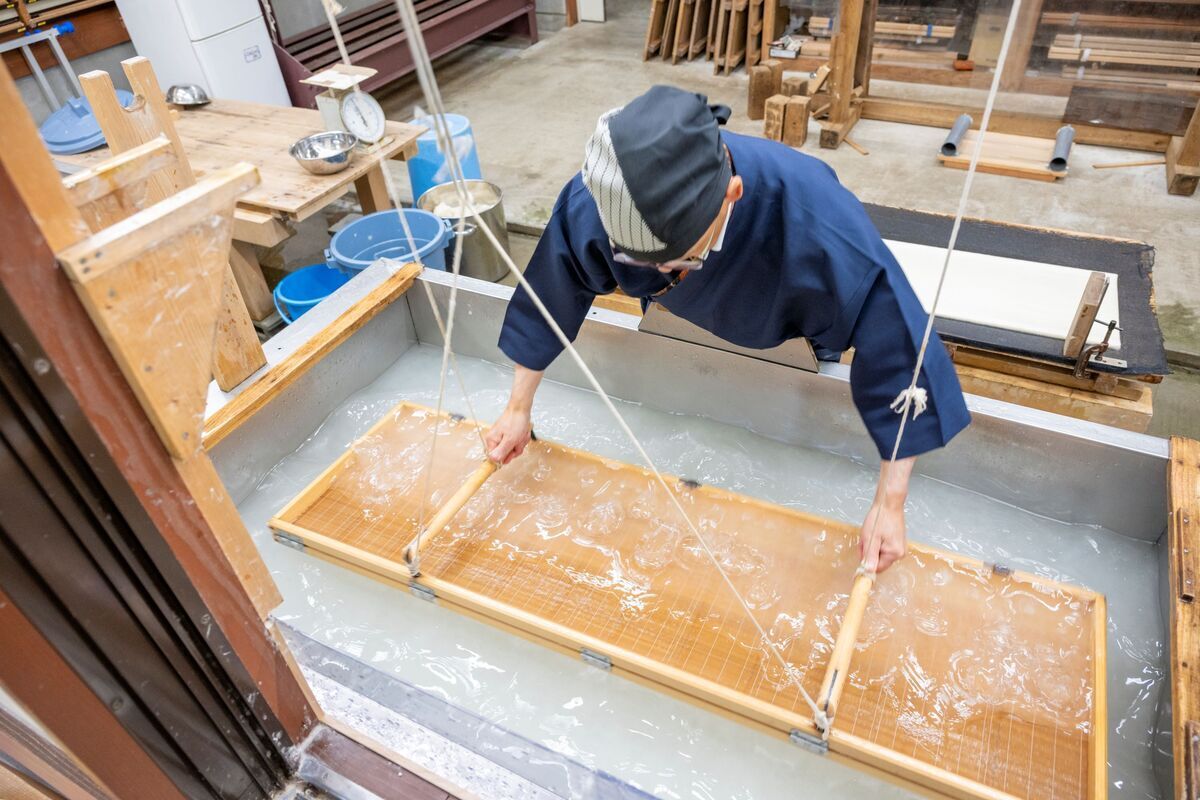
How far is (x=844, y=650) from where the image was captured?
1601 mm

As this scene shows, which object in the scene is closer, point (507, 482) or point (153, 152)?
point (153, 152)

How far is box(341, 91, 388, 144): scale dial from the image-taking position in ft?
11.8

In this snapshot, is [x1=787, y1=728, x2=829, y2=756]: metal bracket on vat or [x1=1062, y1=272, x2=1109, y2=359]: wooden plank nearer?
[x1=787, y1=728, x2=829, y2=756]: metal bracket on vat

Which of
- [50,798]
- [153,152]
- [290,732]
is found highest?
[153,152]

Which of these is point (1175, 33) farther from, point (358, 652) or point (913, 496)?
point (358, 652)

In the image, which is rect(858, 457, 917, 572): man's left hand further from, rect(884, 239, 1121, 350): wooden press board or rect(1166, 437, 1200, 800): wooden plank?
rect(884, 239, 1121, 350): wooden press board

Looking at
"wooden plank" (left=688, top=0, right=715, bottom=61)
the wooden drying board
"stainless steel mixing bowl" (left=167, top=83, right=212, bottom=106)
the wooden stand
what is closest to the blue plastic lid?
"stainless steel mixing bowl" (left=167, top=83, right=212, bottom=106)

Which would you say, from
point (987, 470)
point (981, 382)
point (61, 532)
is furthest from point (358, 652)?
point (981, 382)

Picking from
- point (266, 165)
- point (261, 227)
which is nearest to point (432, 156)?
point (266, 165)

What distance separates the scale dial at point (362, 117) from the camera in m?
3.60

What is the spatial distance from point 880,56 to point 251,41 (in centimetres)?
467

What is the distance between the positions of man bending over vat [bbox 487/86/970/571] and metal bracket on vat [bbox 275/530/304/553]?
839 millimetres

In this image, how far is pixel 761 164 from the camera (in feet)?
5.39

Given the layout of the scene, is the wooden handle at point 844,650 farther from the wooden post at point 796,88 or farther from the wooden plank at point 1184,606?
the wooden post at point 796,88
